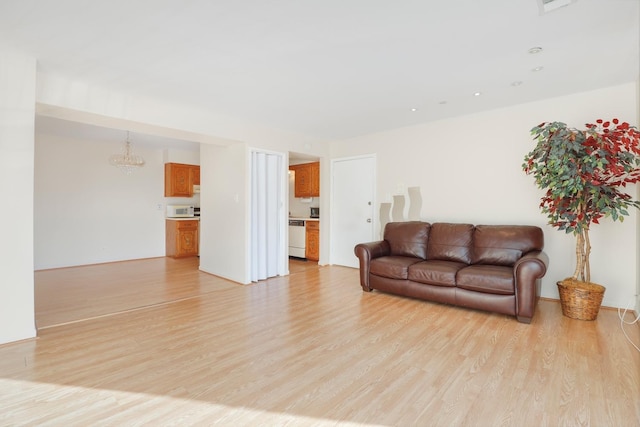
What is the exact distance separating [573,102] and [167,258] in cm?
738

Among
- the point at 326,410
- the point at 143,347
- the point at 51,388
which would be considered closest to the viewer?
the point at 326,410

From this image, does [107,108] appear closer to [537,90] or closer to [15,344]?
[15,344]

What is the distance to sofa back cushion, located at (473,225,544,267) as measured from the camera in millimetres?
3400

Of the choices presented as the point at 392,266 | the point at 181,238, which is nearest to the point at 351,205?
the point at 392,266

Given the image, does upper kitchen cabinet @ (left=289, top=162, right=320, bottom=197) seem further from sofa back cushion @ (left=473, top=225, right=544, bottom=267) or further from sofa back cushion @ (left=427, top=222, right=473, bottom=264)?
sofa back cushion @ (left=473, top=225, right=544, bottom=267)

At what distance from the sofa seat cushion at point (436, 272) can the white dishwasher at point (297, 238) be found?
3.21m

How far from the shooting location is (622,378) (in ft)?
6.55

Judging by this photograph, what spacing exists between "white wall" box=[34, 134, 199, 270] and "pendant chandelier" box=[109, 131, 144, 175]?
97 mm

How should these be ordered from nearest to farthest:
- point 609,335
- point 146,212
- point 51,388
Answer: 1. point 51,388
2. point 609,335
3. point 146,212

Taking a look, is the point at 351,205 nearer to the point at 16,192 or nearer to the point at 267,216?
the point at 267,216

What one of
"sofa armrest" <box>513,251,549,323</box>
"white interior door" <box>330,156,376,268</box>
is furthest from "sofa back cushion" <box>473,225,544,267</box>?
"white interior door" <box>330,156,376,268</box>

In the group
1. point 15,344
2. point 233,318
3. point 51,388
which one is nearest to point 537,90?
point 233,318

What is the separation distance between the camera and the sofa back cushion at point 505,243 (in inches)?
134

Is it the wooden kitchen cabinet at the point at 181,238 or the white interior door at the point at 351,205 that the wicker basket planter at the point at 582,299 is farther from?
the wooden kitchen cabinet at the point at 181,238
